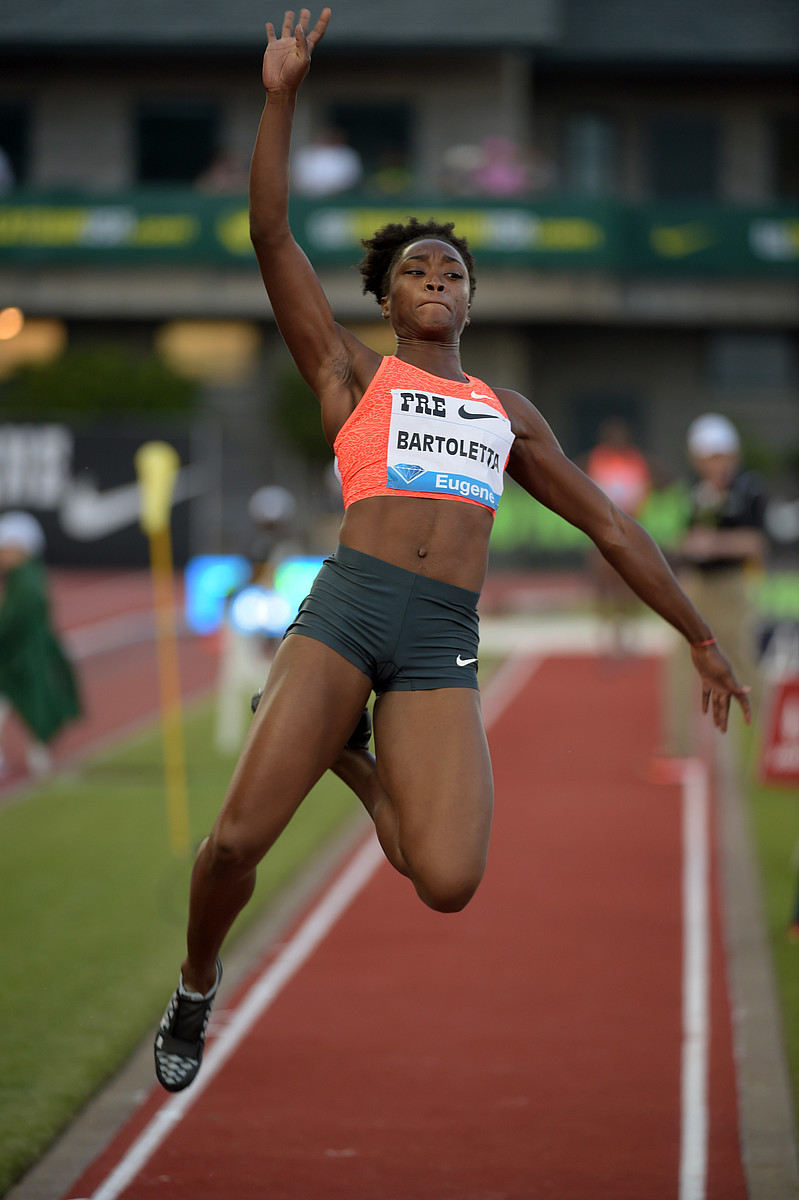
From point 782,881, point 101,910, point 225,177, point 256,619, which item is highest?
point 225,177

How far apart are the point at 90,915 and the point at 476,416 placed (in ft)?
15.5

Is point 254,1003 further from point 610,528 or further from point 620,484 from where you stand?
point 620,484

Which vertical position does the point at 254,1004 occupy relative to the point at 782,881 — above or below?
above

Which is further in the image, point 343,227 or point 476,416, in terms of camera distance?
point 343,227

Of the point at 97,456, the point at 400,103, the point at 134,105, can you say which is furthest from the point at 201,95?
the point at 97,456

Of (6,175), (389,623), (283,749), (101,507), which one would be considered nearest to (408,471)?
(389,623)

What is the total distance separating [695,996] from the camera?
266 inches

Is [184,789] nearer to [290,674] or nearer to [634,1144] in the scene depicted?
[634,1144]

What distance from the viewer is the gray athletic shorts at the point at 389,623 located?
13.0ft

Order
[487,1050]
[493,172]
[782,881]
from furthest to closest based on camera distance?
1. [493,172]
2. [782,881]
3. [487,1050]

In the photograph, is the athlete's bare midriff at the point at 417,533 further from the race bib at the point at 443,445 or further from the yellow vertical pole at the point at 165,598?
the yellow vertical pole at the point at 165,598

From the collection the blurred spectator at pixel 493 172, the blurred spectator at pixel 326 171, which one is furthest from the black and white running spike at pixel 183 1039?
the blurred spectator at pixel 493 172

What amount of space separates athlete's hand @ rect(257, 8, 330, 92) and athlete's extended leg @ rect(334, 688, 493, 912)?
1552 mm

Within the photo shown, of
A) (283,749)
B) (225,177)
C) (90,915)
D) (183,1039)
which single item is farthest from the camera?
(225,177)
